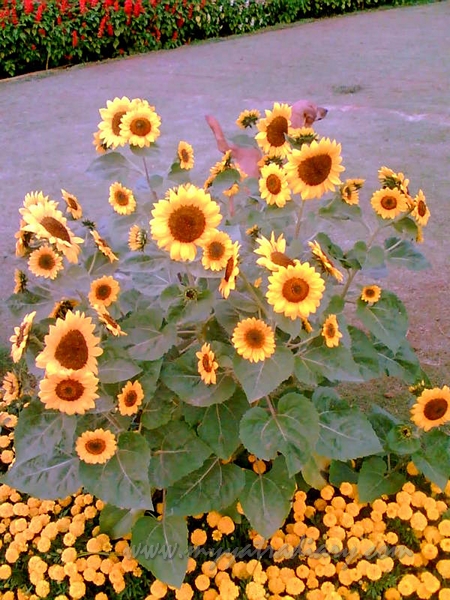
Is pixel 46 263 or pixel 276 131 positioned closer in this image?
pixel 46 263

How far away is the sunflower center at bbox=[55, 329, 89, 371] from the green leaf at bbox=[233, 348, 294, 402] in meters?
0.41

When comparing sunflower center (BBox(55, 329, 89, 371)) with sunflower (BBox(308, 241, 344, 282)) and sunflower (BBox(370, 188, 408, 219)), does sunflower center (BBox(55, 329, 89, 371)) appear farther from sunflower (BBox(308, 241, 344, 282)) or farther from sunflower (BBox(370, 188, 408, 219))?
sunflower (BBox(370, 188, 408, 219))

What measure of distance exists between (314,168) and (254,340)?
0.53 m

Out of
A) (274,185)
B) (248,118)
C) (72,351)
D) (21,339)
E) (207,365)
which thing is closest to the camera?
(72,351)

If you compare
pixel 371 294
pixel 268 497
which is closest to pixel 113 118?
pixel 371 294

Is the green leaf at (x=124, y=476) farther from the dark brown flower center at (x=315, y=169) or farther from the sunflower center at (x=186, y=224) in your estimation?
the dark brown flower center at (x=315, y=169)

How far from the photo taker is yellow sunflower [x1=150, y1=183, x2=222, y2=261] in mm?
1727

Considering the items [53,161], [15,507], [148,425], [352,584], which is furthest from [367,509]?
[53,161]

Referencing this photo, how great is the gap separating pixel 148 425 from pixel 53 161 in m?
4.15

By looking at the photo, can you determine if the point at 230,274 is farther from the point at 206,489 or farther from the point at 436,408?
the point at 436,408

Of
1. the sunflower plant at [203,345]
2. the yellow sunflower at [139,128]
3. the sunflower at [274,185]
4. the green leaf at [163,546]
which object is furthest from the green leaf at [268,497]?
the yellow sunflower at [139,128]

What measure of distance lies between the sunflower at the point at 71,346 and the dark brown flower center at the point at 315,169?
74 centimetres

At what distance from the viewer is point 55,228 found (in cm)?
181

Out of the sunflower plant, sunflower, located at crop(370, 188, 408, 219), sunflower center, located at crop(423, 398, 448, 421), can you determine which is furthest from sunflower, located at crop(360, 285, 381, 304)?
sunflower center, located at crop(423, 398, 448, 421)
